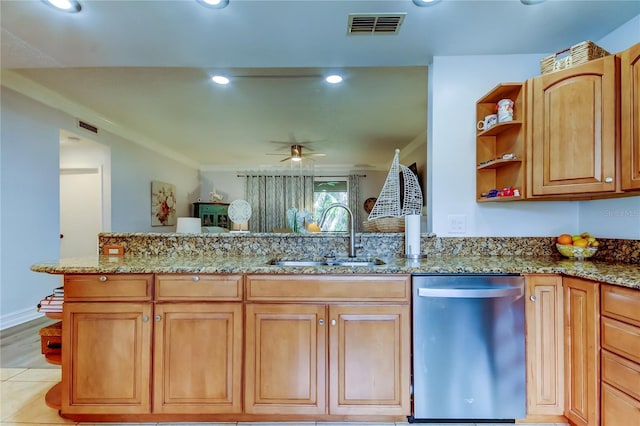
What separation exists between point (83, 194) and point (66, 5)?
360cm

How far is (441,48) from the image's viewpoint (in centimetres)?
211

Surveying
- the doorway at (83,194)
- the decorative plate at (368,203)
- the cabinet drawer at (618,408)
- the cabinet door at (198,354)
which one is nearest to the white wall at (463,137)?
the cabinet drawer at (618,408)

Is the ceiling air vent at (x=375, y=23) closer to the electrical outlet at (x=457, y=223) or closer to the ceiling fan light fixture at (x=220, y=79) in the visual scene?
the electrical outlet at (x=457, y=223)

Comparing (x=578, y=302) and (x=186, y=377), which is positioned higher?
(x=578, y=302)

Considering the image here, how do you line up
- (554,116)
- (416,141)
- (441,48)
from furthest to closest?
(416,141) < (441,48) < (554,116)

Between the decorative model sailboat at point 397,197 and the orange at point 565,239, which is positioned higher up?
the decorative model sailboat at point 397,197

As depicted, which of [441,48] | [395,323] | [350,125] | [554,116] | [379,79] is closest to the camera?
[395,323]

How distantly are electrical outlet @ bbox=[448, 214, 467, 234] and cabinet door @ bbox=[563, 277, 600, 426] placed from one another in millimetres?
688

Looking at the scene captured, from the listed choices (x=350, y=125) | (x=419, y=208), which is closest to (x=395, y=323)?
(x=419, y=208)

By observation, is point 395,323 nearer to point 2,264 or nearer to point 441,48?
point 441,48

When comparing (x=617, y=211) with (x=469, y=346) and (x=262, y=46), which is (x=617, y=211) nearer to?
(x=469, y=346)

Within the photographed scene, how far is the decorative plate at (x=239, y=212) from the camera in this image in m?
2.33

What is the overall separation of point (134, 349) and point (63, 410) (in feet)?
1.66

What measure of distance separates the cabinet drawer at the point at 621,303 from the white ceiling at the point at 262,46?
149 centimetres
